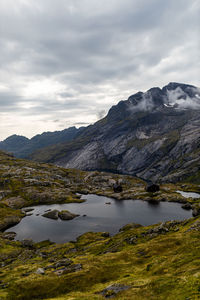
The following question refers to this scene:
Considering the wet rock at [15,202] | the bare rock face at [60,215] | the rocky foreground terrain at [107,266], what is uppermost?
the rocky foreground terrain at [107,266]

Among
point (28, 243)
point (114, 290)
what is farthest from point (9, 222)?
point (114, 290)

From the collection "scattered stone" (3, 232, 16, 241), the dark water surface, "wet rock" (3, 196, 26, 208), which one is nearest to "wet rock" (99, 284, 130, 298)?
the dark water surface

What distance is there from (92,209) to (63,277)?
339ft

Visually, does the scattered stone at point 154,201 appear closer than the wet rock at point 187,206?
No

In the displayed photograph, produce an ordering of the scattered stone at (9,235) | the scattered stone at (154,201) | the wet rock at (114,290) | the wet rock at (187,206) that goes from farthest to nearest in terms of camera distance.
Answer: the scattered stone at (154,201), the wet rock at (187,206), the scattered stone at (9,235), the wet rock at (114,290)

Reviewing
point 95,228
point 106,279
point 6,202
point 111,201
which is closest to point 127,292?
point 106,279

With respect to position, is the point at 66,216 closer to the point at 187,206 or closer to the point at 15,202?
the point at 15,202

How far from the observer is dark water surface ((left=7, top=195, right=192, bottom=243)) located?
103875 mm

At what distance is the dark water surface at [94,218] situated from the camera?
103875mm

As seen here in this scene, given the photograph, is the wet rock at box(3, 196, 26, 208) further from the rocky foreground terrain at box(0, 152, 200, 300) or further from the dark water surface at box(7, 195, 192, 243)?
the rocky foreground terrain at box(0, 152, 200, 300)

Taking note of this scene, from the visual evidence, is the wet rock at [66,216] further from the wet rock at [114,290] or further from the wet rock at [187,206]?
the wet rock at [114,290]

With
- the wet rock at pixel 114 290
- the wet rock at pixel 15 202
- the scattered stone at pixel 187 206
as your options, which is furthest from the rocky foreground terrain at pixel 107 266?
the wet rock at pixel 15 202

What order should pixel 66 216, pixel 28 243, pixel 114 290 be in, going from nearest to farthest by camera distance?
pixel 114 290 < pixel 28 243 < pixel 66 216

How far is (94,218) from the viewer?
123m
